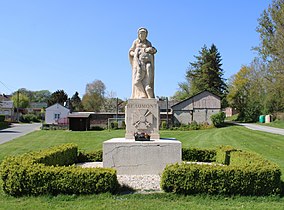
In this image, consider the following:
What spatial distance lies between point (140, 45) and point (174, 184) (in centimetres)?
535

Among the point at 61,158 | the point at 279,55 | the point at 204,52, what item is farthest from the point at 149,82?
the point at 204,52

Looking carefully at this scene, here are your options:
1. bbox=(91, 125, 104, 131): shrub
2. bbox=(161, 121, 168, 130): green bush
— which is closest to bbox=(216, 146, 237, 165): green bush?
bbox=(161, 121, 168, 130): green bush

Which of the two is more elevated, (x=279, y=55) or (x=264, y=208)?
(x=279, y=55)

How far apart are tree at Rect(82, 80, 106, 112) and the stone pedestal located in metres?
57.4

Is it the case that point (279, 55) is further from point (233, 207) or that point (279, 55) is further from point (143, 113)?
point (233, 207)

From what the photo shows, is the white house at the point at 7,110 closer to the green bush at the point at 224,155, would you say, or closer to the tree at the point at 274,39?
the tree at the point at 274,39

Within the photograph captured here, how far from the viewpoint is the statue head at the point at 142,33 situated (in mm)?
10023

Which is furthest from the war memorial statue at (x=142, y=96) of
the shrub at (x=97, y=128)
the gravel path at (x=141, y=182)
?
the shrub at (x=97, y=128)

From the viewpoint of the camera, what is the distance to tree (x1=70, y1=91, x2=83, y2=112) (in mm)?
72381

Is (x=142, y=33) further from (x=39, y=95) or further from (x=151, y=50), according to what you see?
(x=39, y=95)

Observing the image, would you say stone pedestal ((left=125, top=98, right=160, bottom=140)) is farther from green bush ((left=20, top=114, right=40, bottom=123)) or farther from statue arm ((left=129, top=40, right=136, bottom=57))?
green bush ((left=20, top=114, right=40, bottom=123))

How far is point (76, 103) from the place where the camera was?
3108 inches

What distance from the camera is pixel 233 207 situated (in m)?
5.50

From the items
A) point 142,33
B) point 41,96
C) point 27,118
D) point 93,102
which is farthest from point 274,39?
point 41,96
